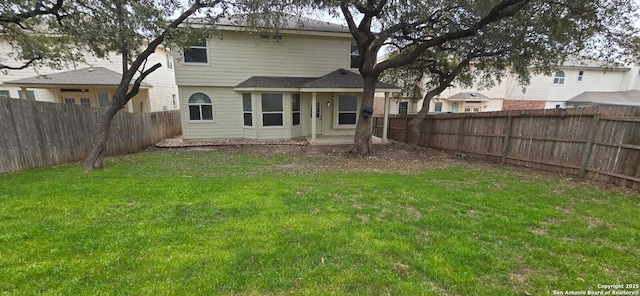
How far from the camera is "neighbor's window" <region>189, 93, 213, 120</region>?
13.2 meters

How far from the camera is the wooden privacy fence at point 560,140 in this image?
5.89 meters

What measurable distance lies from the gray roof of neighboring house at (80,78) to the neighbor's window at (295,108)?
32.9 ft

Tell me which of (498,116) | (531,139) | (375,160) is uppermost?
(498,116)

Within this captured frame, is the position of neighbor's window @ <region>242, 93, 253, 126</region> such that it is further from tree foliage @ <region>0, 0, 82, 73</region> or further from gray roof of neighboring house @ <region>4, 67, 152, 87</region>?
gray roof of neighboring house @ <region>4, 67, 152, 87</region>

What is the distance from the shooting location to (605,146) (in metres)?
6.23

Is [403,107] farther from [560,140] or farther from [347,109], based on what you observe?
[560,140]

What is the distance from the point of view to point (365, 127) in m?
9.98

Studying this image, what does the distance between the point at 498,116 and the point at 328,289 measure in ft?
29.7

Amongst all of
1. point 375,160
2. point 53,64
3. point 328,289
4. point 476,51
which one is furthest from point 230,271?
point 53,64

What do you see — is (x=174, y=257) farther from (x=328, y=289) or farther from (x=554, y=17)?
(x=554, y=17)

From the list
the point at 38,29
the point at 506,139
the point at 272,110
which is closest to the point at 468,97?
the point at 506,139

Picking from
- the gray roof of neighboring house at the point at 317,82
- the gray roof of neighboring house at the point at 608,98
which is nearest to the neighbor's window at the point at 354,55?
the gray roof of neighboring house at the point at 317,82

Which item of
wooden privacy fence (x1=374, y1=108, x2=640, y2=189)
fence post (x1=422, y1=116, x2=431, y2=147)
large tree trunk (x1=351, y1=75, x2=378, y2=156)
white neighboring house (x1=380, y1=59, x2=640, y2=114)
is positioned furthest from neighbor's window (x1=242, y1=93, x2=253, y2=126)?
white neighboring house (x1=380, y1=59, x2=640, y2=114)

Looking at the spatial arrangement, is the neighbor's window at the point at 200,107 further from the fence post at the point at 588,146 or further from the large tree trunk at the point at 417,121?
the fence post at the point at 588,146
